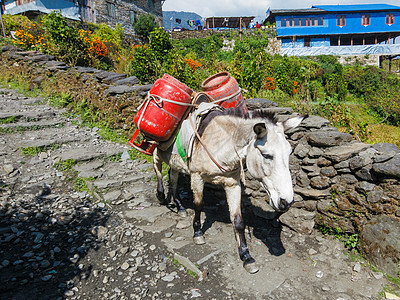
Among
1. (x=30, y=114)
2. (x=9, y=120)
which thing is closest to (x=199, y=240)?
(x=9, y=120)

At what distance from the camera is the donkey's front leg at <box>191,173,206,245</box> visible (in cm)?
340

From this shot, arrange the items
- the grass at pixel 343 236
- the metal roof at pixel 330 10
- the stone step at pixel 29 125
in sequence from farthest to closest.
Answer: the metal roof at pixel 330 10, the stone step at pixel 29 125, the grass at pixel 343 236

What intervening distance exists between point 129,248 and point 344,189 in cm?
290

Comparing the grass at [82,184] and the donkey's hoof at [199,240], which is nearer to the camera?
the donkey's hoof at [199,240]

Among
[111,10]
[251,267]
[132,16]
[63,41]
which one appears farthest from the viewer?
[132,16]

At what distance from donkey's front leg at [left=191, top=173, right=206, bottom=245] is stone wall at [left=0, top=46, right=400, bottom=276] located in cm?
107

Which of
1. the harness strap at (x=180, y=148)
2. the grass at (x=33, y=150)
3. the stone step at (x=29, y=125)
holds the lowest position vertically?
the grass at (x=33, y=150)

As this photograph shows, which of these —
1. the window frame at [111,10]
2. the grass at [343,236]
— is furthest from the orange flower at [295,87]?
the window frame at [111,10]

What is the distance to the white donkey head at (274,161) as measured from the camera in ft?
8.20

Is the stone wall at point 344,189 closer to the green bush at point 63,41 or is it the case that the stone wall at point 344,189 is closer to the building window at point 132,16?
the green bush at point 63,41

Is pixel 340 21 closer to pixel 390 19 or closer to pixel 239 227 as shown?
pixel 390 19

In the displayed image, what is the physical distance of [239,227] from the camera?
10.4 ft

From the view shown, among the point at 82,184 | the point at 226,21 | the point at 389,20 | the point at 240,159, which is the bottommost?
the point at 82,184

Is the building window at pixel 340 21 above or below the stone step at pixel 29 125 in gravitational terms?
above
